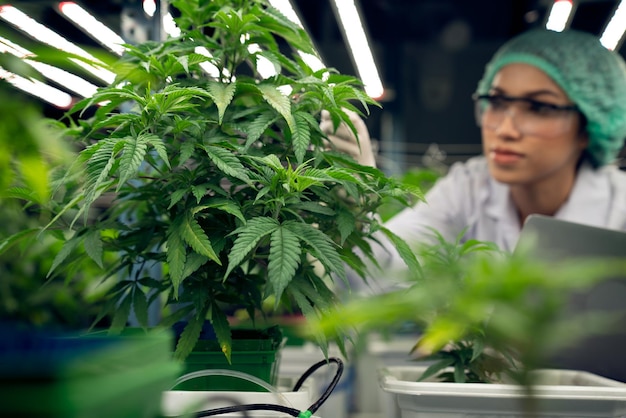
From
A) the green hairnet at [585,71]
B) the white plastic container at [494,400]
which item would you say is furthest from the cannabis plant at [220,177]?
the green hairnet at [585,71]

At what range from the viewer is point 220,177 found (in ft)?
2.76

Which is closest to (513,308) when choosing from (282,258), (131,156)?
(282,258)

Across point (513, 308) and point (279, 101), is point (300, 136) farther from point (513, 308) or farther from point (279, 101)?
point (513, 308)

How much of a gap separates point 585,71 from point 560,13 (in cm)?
215

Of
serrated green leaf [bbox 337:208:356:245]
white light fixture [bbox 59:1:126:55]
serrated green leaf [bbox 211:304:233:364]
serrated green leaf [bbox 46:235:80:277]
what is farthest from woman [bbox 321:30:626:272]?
white light fixture [bbox 59:1:126:55]

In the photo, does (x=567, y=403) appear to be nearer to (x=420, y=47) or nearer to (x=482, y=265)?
(x=482, y=265)

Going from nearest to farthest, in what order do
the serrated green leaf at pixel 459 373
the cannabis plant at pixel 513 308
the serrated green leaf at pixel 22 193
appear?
the cannabis plant at pixel 513 308 < the serrated green leaf at pixel 22 193 < the serrated green leaf at pixel 459 373

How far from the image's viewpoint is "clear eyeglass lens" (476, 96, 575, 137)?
1.78 m

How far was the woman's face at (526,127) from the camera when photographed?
178cm

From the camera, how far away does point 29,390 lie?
0.89ft

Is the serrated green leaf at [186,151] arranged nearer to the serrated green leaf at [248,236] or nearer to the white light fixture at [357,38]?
the serrated green leaf at [248,236]

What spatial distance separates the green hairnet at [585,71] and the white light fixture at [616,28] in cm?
170

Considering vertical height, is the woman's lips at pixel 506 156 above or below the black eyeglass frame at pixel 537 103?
below

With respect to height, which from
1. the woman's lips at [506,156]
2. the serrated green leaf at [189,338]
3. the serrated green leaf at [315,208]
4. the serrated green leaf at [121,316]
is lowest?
the serrated green leaf at [189,338]
